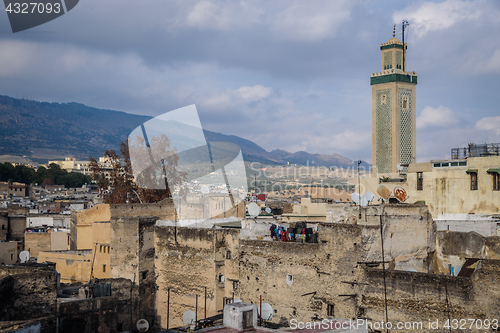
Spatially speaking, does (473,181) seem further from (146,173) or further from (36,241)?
(36,241)

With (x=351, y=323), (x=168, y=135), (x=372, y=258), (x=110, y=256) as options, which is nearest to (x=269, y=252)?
(x=372, y=258)

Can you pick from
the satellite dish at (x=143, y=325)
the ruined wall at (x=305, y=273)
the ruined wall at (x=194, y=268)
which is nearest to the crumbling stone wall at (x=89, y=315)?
the satellite dish at (x=143, y=325)

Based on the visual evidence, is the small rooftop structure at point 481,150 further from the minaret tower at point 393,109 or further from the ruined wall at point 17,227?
the ruined wall at point 17,227

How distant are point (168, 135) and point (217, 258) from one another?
1432 centimetres

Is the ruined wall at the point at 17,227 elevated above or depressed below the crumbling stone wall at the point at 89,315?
above

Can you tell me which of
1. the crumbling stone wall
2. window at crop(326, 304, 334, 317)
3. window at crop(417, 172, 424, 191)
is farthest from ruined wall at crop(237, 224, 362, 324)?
window at crop(417, 172, 424, 191)

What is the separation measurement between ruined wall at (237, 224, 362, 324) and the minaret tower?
17129 mm

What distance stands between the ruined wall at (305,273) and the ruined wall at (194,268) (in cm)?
85

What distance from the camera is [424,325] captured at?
1298 centimetres

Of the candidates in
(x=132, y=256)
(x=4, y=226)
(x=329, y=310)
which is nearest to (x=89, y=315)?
(x=132, y=256)

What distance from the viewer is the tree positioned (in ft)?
95.4

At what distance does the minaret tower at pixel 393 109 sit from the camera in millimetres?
31828

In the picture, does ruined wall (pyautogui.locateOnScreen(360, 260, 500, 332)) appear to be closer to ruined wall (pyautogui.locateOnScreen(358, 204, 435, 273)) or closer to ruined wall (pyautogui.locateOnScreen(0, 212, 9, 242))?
ruined wall (pyautogui.locateOnScreen(358, 204, 435, 273))

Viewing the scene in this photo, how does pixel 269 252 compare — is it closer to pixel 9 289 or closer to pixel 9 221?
pixel 9 289
